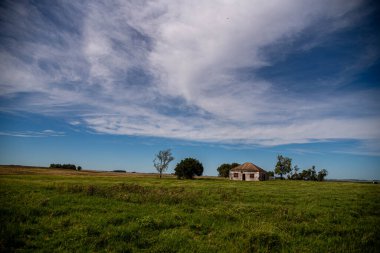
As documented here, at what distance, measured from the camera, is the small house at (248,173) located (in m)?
78.8

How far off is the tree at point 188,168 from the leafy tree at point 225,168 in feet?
107

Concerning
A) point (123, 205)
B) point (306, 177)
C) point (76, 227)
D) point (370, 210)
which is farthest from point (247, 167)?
point (76, 227)

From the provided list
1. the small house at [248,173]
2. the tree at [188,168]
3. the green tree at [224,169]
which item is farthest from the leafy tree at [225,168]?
the tree at [188,168]

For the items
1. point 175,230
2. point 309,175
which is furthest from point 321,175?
point 175,230

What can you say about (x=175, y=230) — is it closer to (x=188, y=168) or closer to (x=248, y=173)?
(x=188, y=168)

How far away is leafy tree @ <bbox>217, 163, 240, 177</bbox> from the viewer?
11003 centimetres

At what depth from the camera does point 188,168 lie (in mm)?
78562

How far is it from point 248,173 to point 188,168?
69.0 ft

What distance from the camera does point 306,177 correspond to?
97.4 metres

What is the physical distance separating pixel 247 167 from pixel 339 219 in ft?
232

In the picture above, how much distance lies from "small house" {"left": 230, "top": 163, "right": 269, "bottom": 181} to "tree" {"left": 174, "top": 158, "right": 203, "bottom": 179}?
1302 centimetres

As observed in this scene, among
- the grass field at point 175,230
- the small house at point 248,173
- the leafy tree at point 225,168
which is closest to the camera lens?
the grass field at point 175,230

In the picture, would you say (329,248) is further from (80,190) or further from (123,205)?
(80,190)

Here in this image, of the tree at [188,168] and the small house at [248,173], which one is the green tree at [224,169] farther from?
the tree at [188,168]
